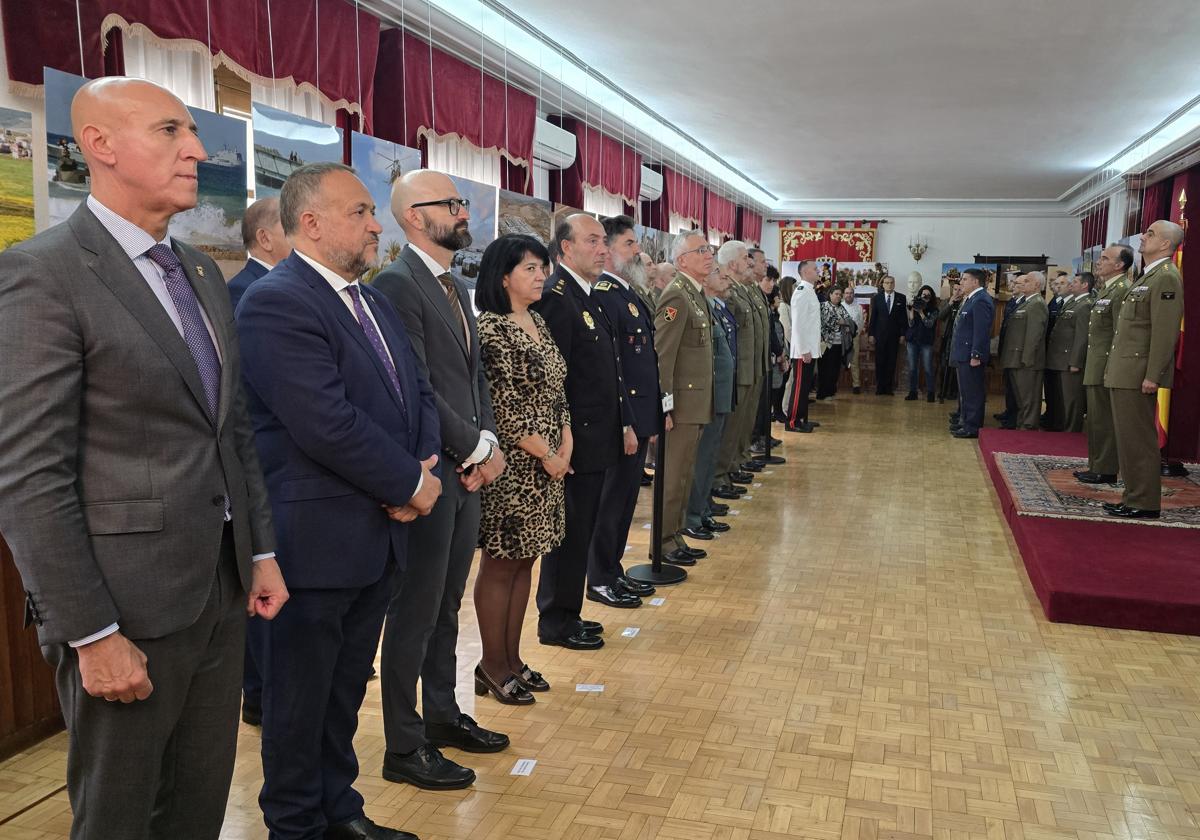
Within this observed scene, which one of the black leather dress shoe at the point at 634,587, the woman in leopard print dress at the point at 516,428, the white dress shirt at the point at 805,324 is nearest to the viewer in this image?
the woman in leopard print dress at the point at 516,428

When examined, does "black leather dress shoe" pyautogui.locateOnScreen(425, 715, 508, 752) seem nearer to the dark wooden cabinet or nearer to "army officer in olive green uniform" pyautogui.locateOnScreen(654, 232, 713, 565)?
the dark wooden cabinet

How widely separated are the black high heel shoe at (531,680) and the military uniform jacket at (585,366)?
0.75 metres

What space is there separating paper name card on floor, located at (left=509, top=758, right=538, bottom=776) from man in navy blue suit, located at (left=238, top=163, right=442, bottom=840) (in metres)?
0.66

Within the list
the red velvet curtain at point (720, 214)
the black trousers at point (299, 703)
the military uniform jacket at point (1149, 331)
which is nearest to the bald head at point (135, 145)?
the black trousers at point (299, 703)

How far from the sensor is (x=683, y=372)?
4.79 metres

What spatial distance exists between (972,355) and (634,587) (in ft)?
21.3

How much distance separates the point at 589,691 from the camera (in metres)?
3.30

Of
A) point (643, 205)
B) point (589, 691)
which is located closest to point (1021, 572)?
point (589, 691)

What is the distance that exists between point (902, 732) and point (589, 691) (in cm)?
107

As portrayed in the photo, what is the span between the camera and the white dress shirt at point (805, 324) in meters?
9.00

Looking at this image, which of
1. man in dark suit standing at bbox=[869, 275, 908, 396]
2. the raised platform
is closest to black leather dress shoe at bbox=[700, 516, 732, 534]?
the raised platform

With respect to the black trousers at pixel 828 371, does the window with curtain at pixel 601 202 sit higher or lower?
higher

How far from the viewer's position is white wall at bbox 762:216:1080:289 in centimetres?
1605

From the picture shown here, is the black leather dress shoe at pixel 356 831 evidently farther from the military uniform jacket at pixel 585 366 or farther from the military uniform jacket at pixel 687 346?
the military uniform jacket at pixel 687 346
